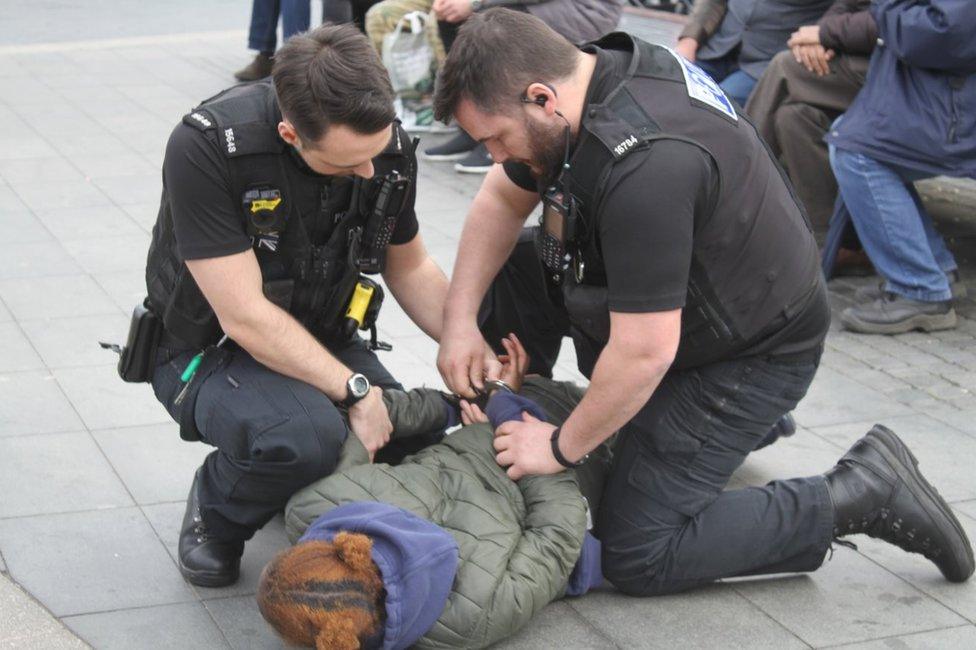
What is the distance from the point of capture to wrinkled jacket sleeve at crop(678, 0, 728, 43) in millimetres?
6582

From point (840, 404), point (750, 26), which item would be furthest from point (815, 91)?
point (840, 404)

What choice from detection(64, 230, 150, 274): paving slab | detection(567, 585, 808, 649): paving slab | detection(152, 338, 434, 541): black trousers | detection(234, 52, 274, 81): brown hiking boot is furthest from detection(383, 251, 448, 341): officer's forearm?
detection(234, 52, 274, 81): brown hiking boot

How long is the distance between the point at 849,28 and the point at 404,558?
11.8 feet

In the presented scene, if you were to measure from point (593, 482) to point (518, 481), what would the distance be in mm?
266

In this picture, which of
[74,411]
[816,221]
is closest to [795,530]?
[74,411]

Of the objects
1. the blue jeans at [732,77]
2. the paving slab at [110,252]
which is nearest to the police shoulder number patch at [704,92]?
the paving slab at [110,252]

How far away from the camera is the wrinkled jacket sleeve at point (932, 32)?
4.95 m

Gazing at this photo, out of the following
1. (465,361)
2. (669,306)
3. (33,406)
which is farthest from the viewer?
(33,406)

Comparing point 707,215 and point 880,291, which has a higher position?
point 707,215

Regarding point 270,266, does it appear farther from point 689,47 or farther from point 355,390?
point 689,47

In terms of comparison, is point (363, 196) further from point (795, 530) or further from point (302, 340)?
point (795, 530)

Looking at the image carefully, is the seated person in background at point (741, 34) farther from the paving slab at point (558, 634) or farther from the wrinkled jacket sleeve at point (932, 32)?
the paving slab at point (558, 634)

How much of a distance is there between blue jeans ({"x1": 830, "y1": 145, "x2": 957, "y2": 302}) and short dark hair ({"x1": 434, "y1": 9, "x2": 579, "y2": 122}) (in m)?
2.59

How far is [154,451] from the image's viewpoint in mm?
4012
